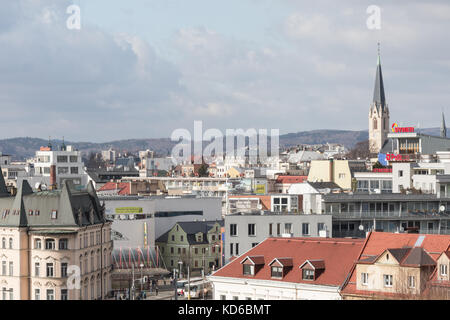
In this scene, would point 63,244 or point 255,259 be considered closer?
point 255,259

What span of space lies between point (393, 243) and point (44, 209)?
130ft

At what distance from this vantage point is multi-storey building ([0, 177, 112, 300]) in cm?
7075

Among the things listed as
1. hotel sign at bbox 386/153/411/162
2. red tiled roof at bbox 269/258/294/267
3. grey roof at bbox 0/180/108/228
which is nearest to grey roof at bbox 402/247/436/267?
red tiled roof at bbox 269/258/294/267

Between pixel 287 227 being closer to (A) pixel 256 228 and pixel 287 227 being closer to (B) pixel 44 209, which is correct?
(A) pixel 256 228

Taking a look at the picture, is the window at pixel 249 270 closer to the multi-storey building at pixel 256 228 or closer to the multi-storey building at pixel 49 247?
the multi-storey building at pixel 256 228

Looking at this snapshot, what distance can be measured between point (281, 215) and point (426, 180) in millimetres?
25800

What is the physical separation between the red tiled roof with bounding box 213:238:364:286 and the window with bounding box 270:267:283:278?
8.6 inches

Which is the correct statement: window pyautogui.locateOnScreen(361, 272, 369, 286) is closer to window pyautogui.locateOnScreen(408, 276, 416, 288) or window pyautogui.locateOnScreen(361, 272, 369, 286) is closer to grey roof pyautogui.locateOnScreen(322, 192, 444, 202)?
window pyautogui.locateOnScreen(408, 276, 416, 288)

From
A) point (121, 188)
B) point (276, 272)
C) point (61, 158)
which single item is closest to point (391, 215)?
point (276, 272)

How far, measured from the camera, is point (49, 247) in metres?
72.1
